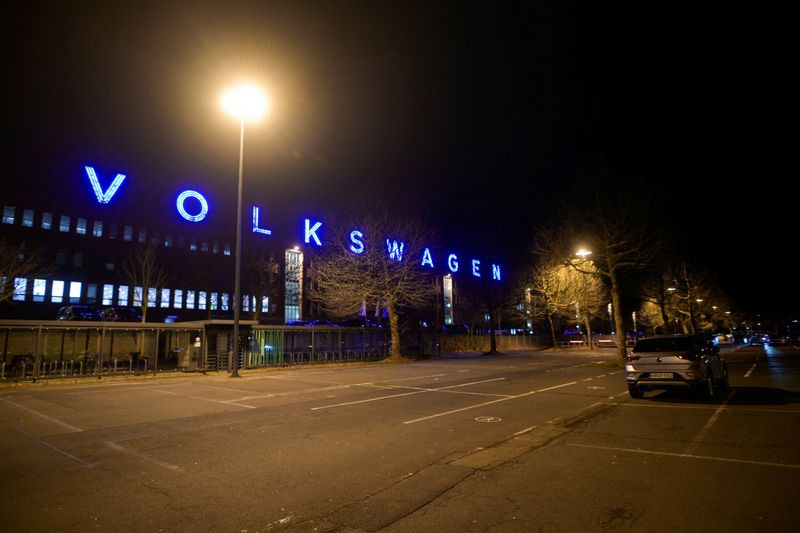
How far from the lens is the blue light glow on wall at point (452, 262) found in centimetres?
7338

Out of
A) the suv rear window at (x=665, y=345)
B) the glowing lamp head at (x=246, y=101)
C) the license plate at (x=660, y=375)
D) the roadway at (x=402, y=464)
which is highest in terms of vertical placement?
the glowing lamp head at (x=246, y=101)

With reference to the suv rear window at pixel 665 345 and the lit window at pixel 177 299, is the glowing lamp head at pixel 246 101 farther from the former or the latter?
the lit window at pixel 177 299

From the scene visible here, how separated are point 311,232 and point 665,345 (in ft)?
141

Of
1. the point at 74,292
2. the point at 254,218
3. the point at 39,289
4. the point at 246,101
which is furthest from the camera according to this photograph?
the point at 254,218

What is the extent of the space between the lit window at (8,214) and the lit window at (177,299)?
58.2 feet

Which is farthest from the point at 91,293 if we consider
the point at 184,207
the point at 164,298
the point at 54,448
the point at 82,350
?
the point at 54,448

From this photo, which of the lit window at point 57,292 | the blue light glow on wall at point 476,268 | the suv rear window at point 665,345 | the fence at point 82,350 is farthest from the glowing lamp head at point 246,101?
the blue light glow on wall at point 476,268

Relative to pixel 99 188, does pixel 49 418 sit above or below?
below

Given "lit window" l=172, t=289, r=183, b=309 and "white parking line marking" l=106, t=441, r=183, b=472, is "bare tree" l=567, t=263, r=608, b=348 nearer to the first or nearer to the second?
"white parking line marking" l=106, t=441, r=183, b=472

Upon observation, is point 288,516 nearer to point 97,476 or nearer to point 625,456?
point 97,476

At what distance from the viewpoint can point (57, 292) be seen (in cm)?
4856

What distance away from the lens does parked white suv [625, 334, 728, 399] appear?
11.4 meters

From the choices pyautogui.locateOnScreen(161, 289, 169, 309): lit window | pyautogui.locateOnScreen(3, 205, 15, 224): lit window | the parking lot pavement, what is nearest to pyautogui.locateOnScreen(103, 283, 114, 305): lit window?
pyautogui.locateOnScreen(161, 289, 169, 309): lit window

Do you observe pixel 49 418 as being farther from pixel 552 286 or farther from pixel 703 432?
pixel 552 286
